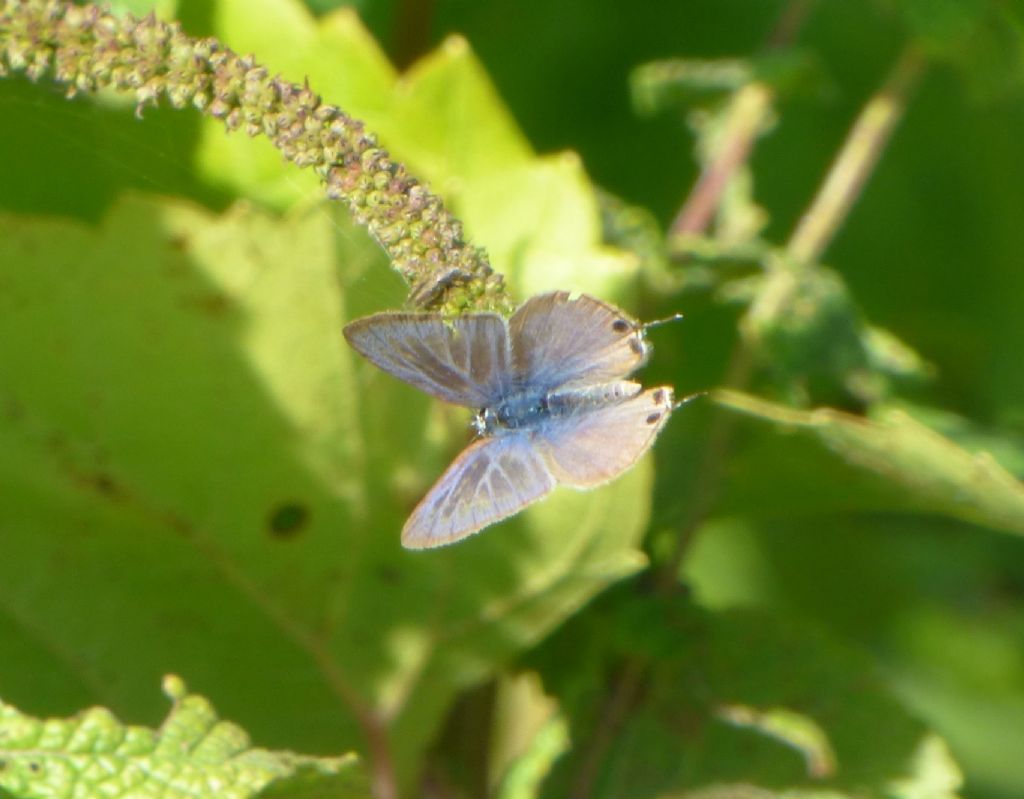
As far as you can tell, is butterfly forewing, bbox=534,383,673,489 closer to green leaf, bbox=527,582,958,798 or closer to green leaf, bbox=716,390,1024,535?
green leaf, bbox=716,390,1024,535

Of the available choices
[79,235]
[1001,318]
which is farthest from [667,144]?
[79,235]

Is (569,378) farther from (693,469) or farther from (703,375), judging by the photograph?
(703,375)

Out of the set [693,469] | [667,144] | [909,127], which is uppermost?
[909,127]

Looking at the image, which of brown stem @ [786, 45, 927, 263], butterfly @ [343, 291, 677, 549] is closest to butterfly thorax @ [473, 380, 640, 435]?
butterfly @ [343, 291, 677, 549]

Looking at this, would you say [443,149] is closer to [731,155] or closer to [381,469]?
[381,469]

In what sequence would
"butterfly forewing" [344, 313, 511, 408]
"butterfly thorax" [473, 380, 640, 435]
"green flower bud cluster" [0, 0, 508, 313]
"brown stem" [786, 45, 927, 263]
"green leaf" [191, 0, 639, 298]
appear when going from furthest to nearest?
"brown stem" [786, 45, 927, 263] < "green leaf" [191, 0, 639, 298] < "butterfly thorax" [473, 380, 640, 435] < "butterfly forewing" [344, 313, 511, 408] < "green flower bud cluster" [0, 0, 508, 313]
